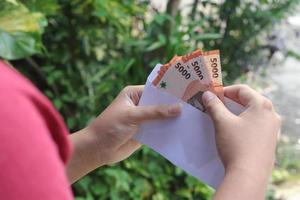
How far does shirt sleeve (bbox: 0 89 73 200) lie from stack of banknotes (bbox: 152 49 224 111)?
0.40m

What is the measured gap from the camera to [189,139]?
2.96 feet

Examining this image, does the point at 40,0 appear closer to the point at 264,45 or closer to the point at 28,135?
the point at 264,45

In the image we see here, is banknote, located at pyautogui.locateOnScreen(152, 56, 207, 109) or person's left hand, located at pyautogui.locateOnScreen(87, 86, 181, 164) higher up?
banknote, located at pyautogui.locateOnScreen(152, 56, 207, 109)

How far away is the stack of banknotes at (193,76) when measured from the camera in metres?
0.86

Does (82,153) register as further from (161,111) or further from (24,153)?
(24,153)

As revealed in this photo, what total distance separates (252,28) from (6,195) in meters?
1.92

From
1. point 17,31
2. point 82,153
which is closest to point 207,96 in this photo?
point 82,153

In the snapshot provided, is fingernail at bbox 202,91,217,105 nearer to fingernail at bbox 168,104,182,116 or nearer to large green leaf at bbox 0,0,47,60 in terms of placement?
fingernail at bbox 168,104,182,116

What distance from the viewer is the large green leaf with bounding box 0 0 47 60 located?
4.66 ft

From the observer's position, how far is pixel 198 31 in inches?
89.3

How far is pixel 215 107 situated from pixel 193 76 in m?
0.06

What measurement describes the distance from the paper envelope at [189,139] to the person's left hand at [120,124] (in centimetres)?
3

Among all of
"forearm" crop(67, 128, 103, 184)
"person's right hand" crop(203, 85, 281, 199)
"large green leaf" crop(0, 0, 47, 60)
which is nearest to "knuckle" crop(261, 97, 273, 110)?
"person's right hand" crop(203, 85, 281, 199)

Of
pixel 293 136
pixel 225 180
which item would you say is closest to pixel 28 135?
pixel 225 180
